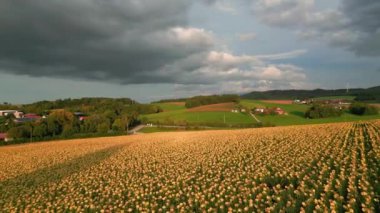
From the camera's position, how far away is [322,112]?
97312 mm

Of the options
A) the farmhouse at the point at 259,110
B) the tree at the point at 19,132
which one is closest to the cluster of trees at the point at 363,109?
the farmhouse at the point at 259,110

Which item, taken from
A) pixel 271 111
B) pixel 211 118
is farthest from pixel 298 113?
pixel 211 118

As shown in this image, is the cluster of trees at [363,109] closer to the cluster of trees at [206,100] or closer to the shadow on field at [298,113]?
the shadow on field at [298,113]

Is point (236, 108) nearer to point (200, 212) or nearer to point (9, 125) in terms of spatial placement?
point (9, 125)

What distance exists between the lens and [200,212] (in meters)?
10.0

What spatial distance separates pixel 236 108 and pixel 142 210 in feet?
340

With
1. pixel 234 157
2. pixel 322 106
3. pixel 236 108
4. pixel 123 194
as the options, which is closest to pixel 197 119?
pixel 236 108

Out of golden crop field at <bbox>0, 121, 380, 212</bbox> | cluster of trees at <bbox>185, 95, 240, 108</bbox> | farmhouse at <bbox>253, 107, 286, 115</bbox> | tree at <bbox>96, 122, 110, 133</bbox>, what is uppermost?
cluster of trees at <bbox>185, 95, 240, 108</bbox>

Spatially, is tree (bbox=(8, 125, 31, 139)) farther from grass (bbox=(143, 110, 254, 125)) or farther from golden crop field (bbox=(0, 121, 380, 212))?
golden crop field (bbox=(0, 121, 380, 212))

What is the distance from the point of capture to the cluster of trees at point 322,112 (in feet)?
318

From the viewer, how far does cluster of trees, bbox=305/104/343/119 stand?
96938 millimetres

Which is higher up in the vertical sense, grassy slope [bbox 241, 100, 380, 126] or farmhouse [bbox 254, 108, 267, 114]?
farmhouse [bbox 254, 108, 267, 114]

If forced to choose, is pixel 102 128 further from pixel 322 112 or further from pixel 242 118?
pixel 322 112

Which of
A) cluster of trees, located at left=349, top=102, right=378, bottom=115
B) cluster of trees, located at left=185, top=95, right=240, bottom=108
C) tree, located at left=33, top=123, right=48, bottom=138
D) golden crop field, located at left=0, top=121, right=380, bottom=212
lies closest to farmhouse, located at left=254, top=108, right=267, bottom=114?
cluster of trees, located at left=349, top=102, right=378, bottom=115
